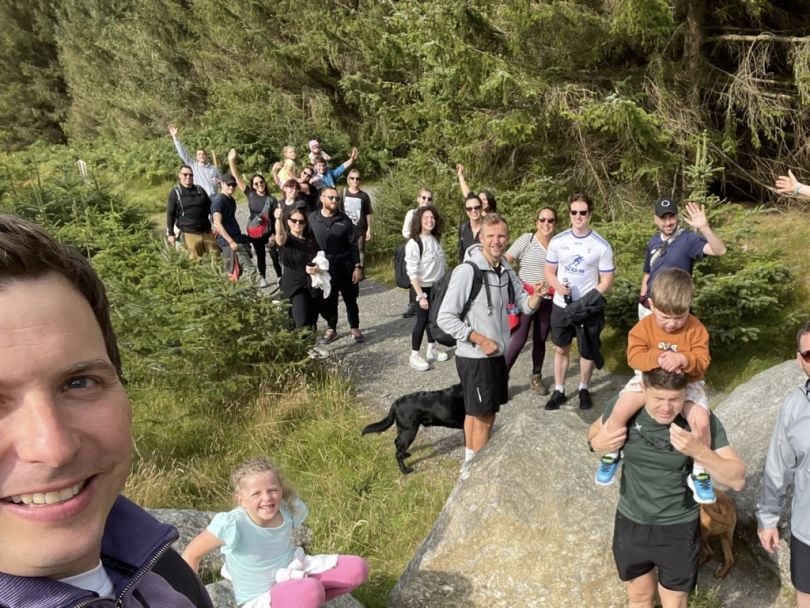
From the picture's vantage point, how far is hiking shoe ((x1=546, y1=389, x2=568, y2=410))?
5.87 meters

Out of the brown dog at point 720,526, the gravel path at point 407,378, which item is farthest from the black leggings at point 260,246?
the brown dog at point 720,526

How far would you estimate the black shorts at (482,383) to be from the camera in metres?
4.61

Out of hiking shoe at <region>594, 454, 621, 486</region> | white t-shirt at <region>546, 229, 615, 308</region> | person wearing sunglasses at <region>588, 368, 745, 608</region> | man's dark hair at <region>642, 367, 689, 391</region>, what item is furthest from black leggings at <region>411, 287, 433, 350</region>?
man's dark hair at <region>642, 367, 689, 391</region>

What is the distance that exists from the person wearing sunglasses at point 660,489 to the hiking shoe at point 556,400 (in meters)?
2.78

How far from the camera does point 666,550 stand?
2951mm

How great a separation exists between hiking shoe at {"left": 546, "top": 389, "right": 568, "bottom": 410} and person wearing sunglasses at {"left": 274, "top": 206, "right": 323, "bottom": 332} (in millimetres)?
2935

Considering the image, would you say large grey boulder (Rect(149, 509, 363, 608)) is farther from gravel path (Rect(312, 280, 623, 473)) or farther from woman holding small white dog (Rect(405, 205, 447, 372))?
woman holding small white dog (Rect(405, 205, 447, 372))

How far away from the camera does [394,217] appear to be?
11.9m

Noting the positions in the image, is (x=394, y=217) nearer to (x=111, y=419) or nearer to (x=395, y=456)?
(x=395, y=456)

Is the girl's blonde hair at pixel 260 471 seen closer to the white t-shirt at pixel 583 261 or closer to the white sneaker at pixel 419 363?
the white t-shirt at pixel 583 261

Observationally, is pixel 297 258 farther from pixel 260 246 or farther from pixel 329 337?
pixel 260 246

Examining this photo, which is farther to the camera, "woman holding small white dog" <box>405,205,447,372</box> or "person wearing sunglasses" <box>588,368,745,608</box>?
"woman holding small white dog" <box>405,205,447,372</box>

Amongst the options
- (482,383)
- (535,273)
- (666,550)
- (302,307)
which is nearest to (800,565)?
(666,550)

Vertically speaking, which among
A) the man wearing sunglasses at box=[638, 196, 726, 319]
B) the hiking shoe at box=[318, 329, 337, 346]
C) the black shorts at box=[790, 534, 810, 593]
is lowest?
the hiking shoe at box=[318, 329, 337, 346]
